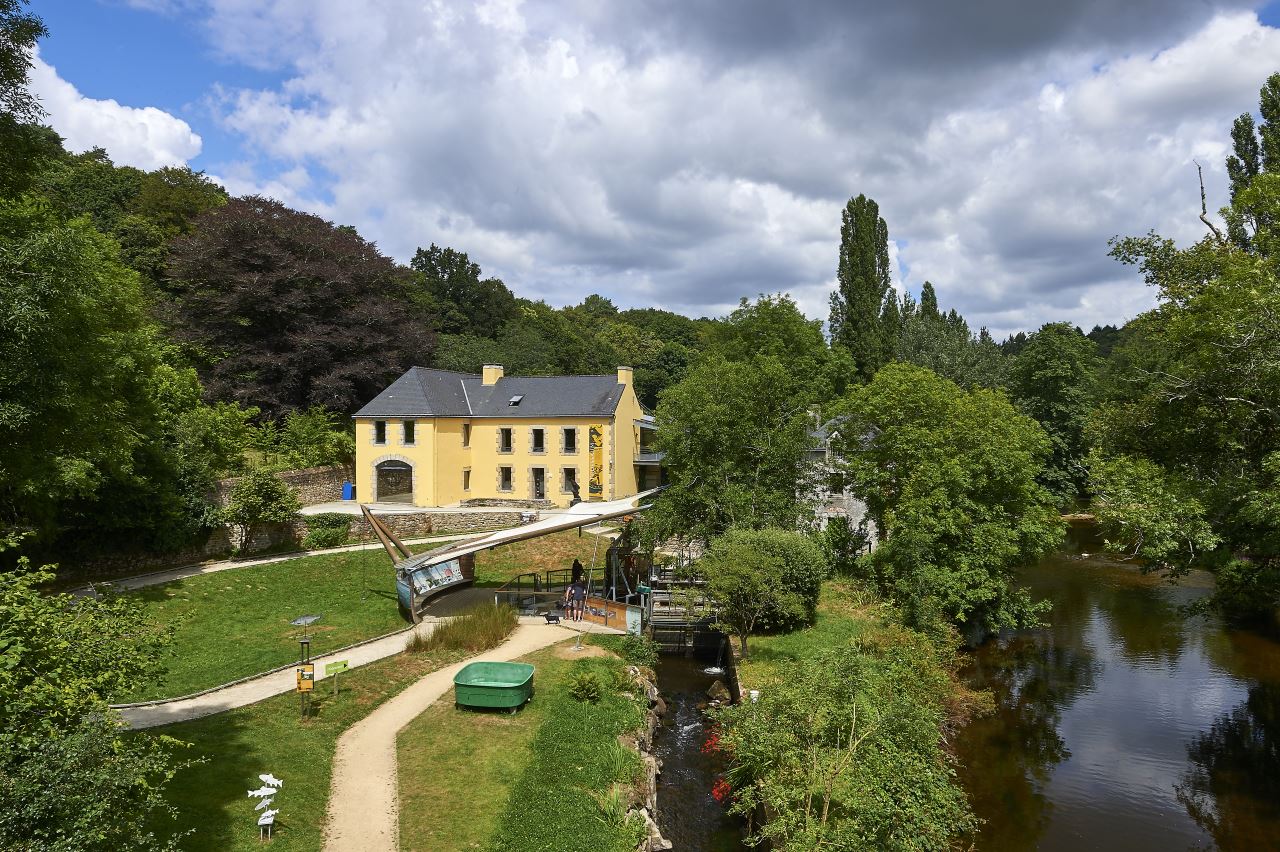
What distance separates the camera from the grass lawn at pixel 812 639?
19052 millimetres

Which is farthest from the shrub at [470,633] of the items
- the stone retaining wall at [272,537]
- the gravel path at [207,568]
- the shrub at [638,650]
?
the stone retaining wall at [272,537]

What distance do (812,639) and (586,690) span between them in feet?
28.1

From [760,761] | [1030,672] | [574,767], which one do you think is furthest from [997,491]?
[574,767]

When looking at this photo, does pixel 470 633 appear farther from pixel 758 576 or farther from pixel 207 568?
pixel 207 568

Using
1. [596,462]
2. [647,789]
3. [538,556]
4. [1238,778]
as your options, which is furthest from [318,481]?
[1238,778]

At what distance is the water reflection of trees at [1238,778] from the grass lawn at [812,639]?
323 inches

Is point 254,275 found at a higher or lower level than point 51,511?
higher

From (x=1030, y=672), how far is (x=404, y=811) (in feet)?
66.1

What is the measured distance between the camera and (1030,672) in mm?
22578

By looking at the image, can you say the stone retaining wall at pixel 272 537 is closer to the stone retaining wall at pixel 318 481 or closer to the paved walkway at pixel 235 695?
the stone retaining wall at pixel 318 481

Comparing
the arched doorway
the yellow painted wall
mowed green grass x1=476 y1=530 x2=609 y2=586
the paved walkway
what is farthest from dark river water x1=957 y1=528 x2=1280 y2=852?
the arched doorway

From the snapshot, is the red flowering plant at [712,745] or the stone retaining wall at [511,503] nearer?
the red flowering plant at [712,745]

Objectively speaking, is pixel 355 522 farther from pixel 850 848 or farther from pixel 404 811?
pixel 850 848

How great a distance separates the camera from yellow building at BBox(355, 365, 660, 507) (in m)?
37.9
